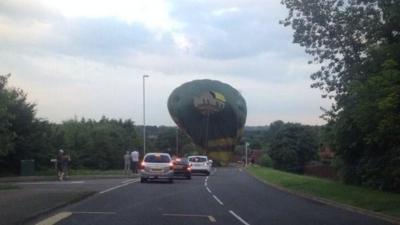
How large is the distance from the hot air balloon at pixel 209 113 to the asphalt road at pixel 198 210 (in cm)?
6062

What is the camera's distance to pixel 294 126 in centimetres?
9450

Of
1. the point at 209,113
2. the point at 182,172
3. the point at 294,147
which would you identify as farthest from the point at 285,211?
the point at 294,147

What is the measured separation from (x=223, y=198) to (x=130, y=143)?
186 ft

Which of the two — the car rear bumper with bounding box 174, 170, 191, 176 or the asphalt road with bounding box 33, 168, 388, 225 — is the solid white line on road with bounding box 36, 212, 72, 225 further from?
the car rear bumper with bounding box 174, 170, 191, 176

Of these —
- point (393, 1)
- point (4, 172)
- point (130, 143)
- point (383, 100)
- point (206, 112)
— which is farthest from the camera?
point (206, 112)

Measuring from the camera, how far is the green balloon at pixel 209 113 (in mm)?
89250

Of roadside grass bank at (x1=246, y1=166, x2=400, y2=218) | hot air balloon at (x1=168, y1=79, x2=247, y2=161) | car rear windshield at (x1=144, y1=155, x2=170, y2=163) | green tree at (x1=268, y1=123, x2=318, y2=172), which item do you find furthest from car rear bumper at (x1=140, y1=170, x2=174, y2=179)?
green tree at (x1=268, y1=123, x2=318, y2=172)

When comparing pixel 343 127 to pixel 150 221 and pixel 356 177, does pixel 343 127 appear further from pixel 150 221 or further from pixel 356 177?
pixel 150 221

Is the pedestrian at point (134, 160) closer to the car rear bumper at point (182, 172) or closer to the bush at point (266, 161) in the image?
A: the car rear bumper at point (182, 172)

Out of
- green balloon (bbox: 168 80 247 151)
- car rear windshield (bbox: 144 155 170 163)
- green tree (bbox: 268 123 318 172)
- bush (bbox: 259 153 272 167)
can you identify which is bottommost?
car rear windshield (bbox: 144 155 170 163)

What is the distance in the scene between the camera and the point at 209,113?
89.4m

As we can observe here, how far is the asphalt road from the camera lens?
1780cm

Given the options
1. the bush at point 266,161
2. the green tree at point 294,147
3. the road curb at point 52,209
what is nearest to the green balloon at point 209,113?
the bush at point 266,161

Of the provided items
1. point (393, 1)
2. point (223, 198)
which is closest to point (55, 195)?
point (223, 198)
